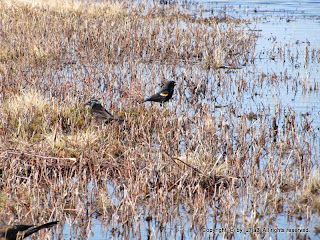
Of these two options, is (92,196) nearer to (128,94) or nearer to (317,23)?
(128,94)

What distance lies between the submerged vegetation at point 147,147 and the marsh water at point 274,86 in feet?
0.15

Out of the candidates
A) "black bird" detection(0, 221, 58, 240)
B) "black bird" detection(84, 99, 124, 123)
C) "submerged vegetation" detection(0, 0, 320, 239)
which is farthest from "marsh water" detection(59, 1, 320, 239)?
"black bird" detection(84, 99, 124, 123)

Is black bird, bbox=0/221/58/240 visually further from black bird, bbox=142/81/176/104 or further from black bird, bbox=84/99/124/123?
black bird, bbox=142/81/176/104

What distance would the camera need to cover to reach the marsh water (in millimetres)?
4992

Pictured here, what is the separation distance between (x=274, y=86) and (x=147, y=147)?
5766 millimetres

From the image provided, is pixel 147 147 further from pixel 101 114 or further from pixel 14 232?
pixel 14 232

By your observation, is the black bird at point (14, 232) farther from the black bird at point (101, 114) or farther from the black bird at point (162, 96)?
the black bird at point (162, 96)

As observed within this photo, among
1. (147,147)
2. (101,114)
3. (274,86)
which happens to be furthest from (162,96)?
(274,86)

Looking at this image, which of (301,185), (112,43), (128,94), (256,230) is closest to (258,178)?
(301,185)

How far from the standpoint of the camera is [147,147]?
6.77 metres

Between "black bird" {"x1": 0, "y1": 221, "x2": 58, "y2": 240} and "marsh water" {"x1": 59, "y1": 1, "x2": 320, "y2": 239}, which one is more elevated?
"marsh water" {"x1": 59, "y1": 1, "x2": 320, "y2": 239}

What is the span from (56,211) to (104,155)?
2108mm

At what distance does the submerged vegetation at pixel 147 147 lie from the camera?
17.2 ft

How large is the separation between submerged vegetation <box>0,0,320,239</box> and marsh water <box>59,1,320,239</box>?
45 millimetres
